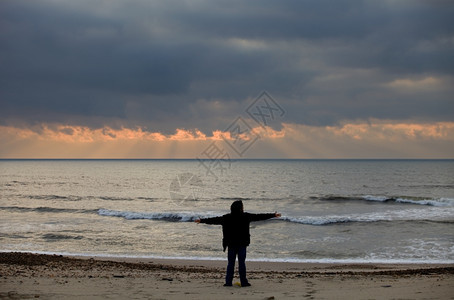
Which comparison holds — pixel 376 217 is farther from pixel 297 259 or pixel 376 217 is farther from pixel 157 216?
pixel 157 216

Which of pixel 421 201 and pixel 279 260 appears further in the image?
pixel 421 201

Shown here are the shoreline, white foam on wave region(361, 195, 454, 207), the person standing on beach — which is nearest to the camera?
the person standing on beach

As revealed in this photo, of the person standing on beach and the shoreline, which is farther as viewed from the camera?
the shoreline

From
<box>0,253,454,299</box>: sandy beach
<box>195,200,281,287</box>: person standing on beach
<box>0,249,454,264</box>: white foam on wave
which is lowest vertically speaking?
<box>0,249,454,264</box>: white foam on wave

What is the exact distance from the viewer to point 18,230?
2333 centimetres

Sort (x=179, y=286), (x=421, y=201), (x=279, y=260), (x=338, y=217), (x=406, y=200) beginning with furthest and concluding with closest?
1. (x=406, y=200)
2. (x=421, y=201)
3. (x=338, y=217)
4. (x=279, y=260)
5. (x=179, y=286)

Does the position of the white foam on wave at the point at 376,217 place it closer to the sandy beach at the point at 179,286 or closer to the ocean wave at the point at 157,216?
the ocean wave at the point at 157,216

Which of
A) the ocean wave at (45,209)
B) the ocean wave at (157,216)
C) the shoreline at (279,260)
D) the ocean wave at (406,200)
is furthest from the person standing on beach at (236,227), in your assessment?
the ocean wave at (406,200)

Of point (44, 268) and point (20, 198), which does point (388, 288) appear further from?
point (20, 198)

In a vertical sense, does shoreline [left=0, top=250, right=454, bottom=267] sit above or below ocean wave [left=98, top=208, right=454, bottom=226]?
below

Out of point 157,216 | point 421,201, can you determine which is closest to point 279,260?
point 157,216

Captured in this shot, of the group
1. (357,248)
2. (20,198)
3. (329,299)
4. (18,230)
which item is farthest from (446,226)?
(20,198)

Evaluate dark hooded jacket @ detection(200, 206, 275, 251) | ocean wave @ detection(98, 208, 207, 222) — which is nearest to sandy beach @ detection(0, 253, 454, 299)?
dark hooded jacket @ detection(200, 206, 275, 251)

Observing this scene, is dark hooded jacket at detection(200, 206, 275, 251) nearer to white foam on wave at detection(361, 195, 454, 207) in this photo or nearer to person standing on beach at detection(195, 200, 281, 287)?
person standing on beach at detection(195, 200, 281, 287)
